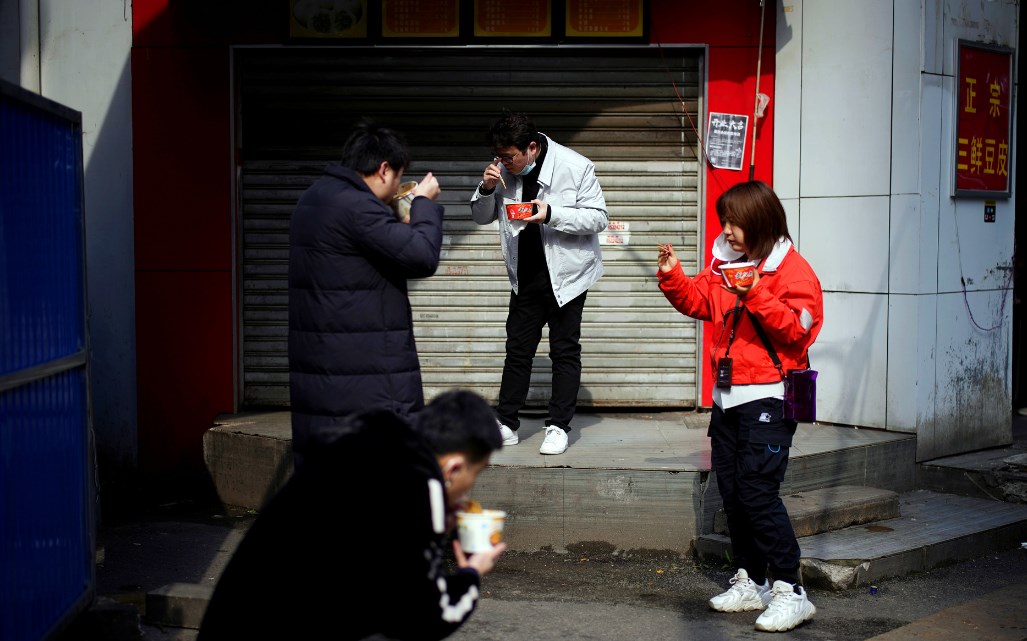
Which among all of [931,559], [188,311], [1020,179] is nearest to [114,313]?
[188,311]

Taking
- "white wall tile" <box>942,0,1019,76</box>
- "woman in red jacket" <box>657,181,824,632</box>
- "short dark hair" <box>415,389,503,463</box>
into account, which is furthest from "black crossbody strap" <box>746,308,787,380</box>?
"white wall tile" <box>942,0,1019,76</box>

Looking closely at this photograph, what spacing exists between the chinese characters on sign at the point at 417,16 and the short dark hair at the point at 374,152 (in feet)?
12.0

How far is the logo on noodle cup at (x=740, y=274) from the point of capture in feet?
15.7

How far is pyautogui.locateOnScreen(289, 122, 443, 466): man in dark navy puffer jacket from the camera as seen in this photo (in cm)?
435

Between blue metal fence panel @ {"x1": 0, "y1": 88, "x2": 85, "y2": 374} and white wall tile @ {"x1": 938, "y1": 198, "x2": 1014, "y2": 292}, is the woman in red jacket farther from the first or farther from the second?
white wall tile @ {"x1": 938, "y1": 198, "x2": 1014, "y2": 292}

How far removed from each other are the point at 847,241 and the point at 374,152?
167 inches

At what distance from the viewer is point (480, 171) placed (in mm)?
8094

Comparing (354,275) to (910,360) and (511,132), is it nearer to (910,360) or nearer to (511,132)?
(511,132)

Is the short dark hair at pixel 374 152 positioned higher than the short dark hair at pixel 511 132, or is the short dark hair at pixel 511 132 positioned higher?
the short dark hair at pixel 511 132

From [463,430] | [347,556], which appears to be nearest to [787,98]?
[463,430]

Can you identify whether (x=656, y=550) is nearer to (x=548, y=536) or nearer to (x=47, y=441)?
(x=548, y=536)

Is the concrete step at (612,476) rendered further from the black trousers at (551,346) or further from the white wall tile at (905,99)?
the white wall tile at (905,99)

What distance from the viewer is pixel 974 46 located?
300 inches

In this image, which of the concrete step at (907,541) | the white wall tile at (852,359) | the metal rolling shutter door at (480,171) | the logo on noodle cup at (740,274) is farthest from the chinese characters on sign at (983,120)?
the logo on noodle cup at (740,274)
